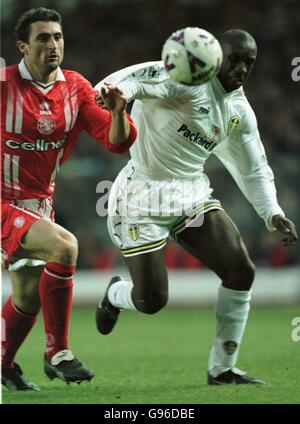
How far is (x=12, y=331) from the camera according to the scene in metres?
6.21

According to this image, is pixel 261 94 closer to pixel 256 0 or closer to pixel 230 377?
pixel 256 0

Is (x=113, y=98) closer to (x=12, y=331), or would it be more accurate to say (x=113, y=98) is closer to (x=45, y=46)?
(x=45, y=46)

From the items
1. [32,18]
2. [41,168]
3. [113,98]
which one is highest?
[32,18]

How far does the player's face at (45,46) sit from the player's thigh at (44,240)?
938mm

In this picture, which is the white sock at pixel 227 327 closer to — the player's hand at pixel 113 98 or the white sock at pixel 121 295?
the white sock at pixel 121 295

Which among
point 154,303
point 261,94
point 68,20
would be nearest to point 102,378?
point 154,303

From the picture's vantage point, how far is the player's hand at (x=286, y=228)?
20.1ft

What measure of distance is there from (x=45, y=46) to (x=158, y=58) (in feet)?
33.1

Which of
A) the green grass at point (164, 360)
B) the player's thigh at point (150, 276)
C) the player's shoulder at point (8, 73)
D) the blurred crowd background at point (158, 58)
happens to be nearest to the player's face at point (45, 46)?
the player's shoulder at point (8, 73)

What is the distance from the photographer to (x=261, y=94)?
51.9 ft

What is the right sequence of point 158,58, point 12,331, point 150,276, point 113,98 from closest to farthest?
point 113,98 < point 12,331 < point 150,276 < point 158,58

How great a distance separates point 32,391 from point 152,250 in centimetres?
115

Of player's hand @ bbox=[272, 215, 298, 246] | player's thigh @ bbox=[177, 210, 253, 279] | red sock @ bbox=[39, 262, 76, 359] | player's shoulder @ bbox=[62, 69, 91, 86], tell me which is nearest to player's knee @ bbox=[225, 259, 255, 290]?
player's thigh @ bbox=[177, 210, 253, 279]

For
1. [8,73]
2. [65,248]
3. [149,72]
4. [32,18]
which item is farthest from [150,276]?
[32,18]
